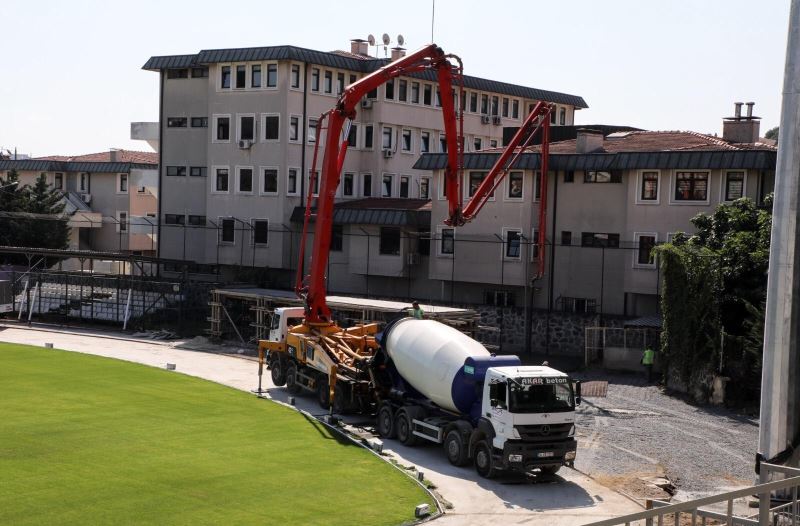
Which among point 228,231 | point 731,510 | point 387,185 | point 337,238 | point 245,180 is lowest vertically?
point 731,510

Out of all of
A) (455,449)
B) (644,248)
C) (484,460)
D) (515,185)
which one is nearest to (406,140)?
(515,185)

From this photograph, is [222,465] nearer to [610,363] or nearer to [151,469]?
[151,469]

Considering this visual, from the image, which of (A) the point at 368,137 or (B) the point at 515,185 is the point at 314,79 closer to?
(A) the point at 368,137

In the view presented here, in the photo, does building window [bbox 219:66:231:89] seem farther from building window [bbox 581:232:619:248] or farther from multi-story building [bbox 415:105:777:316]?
building window [bbox 581:232:619:248]

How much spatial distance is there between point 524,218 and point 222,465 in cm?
2989

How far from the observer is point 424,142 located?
72625 mm

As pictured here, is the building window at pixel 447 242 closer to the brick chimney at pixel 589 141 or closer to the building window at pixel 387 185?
the brick chimney at pixel 589 141

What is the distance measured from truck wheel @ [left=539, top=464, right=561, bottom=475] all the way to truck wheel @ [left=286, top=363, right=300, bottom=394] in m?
13.4

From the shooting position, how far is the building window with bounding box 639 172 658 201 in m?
48.8

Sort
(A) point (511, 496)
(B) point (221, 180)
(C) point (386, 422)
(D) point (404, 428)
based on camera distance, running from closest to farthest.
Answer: (A) point (511, 496) → (D) point (404, 428) → (C) point (386, 422) → (B) point (221, 180)

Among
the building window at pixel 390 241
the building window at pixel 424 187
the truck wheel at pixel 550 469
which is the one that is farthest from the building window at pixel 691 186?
the building window at pixel 424 187

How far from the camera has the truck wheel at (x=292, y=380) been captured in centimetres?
3906

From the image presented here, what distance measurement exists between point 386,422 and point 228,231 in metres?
36.9

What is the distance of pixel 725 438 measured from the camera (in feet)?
109
